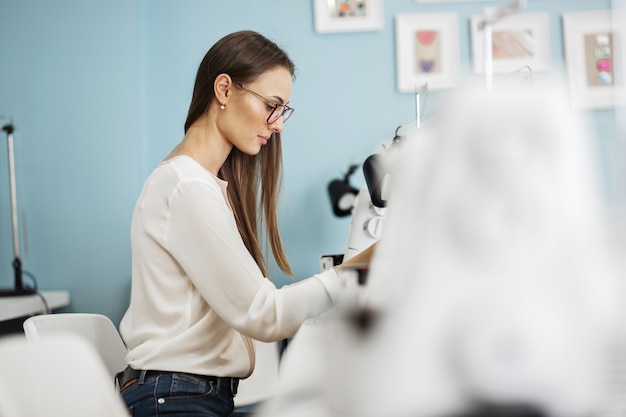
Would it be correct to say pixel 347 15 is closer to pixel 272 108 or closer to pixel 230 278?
pixel 272 108

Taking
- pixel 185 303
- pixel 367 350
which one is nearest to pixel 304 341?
pixel 367 350

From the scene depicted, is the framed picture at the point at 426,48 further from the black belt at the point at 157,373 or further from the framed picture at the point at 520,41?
the black belt at the point at 157,373

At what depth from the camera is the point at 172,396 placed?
120 centimetres

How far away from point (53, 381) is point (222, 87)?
0.78 m

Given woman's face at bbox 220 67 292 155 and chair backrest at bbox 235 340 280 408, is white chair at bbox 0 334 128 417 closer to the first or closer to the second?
woman's face at bbox 220 67 292 155

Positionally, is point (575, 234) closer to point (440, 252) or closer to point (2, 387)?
point (440, 252)

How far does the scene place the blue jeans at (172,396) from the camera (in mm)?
1184

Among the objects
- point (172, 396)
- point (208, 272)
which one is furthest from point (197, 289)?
point (172, 396)

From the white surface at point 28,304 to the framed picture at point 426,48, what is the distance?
1.61m

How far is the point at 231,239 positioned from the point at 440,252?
0.73m

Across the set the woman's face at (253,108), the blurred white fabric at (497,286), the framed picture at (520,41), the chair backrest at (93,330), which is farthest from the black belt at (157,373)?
the framed picture at (520,41)

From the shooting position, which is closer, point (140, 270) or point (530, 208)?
point (530, 208)

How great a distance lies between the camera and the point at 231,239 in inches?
46.4

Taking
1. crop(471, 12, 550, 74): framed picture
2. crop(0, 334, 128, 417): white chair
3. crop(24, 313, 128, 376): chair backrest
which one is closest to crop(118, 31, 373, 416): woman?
crop(24, 313, 128, 376): chair backrest
